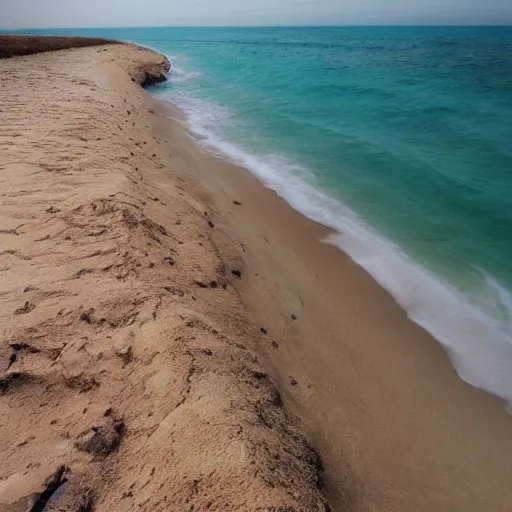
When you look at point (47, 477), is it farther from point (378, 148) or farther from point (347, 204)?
point (378, 148)

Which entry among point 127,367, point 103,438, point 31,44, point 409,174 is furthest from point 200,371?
point 31,44

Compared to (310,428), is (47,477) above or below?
above

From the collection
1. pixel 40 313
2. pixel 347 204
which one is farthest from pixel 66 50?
pixel 40 313

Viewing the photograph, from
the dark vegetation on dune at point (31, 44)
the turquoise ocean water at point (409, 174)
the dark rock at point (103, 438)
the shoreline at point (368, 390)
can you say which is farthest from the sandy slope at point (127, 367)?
the dark vegetation on dune at point (31, 44)

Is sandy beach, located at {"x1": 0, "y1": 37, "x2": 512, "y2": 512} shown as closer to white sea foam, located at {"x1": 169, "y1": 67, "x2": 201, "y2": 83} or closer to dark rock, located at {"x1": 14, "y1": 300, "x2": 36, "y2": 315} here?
dark rock, located at {"x1": 14, "y1": 300, "x2": 36, "y2": 315}

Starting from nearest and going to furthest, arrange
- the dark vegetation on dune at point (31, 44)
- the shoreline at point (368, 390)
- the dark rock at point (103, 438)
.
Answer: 1. the dark rock at point (103, 438)
2. the shoreline at point (368, 390)
3. the dark vegetation on dune at point (31, 44)

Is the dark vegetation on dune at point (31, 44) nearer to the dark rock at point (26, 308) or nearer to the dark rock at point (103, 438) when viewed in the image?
the dark rock at point (26, 308)

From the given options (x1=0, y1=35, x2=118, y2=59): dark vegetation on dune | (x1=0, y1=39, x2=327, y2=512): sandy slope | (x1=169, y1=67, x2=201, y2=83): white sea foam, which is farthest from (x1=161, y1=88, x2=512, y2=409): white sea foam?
(x1=169, y1=67, x2=201, y2=83): white sea foam
